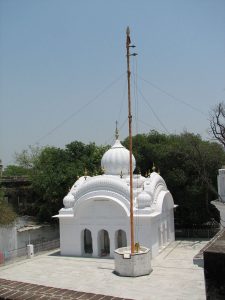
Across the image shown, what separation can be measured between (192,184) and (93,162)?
29.8 feet

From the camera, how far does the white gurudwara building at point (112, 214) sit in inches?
713

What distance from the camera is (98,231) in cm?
1902

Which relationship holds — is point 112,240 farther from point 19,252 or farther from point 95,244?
point 19,252

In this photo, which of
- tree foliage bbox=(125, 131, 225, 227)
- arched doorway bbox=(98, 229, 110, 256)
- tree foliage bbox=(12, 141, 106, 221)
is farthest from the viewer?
tree foliage bbox=(12, 141, 106, 221)

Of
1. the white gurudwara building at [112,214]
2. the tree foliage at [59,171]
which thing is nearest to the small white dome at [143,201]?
the white gurudwara building at [112,214]

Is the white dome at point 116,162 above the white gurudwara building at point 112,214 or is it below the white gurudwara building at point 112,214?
above

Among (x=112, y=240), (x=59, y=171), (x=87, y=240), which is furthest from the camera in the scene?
(x=59, y=171)

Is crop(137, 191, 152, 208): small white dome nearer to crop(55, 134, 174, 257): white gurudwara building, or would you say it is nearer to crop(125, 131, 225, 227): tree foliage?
crop(55, 134, 174, 257): white gurudwara building

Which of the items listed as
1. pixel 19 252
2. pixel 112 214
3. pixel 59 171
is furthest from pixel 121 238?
pixel 59 171

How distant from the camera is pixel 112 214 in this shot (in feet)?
61.3

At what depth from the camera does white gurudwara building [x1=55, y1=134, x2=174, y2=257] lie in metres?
18.1

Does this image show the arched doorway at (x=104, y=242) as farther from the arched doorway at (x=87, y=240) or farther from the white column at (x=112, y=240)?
the white column at (x=112, y=240)

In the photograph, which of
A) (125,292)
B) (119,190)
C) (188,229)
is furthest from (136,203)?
(188,229)

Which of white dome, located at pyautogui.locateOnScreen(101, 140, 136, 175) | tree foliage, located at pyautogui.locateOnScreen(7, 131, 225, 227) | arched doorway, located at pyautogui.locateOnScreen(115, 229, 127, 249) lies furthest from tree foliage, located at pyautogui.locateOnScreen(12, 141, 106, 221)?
arched doorway, located at pyautogui.locateOnScreen(115, 229, 127, 249)
